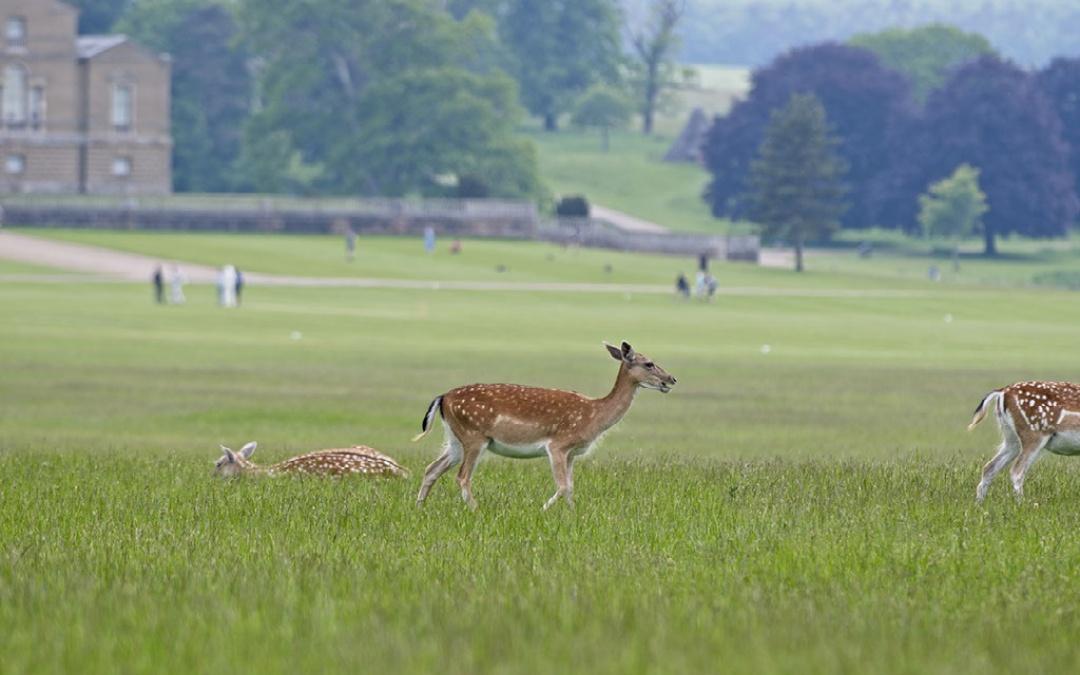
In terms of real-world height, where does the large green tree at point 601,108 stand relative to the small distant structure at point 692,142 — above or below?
above

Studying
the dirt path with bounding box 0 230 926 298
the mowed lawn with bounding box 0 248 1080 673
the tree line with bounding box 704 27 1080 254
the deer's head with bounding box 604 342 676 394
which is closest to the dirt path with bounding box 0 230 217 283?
the dirt path with bounding box 0 230 926 298

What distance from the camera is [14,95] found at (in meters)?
137

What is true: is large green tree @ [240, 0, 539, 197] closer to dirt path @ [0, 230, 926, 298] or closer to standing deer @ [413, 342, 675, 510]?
dirt path @ [0, 230, 926, 298]

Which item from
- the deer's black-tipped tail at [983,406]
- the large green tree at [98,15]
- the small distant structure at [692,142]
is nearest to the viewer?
the deer's black-tipped tail at [983,406]

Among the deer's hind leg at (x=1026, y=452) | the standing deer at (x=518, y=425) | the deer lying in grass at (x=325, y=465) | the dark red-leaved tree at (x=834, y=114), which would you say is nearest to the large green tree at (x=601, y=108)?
the dark red-leaved tree at (x=834, y=114)

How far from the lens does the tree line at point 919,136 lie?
468ft

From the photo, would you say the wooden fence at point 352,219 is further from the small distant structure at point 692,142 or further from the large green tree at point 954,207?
the small distant structure at point 692,142

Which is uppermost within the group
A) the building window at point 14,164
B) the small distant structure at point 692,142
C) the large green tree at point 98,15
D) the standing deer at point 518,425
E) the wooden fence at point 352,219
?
the large green tree at point 98,15

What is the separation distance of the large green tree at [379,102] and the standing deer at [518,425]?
116105 mm

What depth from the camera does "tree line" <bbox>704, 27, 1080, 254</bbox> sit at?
142513mm

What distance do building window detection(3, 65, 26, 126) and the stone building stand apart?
62mm

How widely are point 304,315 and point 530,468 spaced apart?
151 ft

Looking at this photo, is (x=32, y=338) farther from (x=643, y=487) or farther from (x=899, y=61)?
(x=899, y=61)

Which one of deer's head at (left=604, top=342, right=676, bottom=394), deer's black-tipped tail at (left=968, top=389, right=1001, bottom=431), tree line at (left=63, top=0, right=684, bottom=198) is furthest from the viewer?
tree line at (left=63, top=0, right=684, bottom=198)
